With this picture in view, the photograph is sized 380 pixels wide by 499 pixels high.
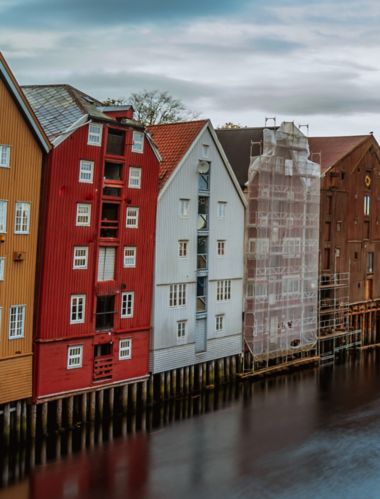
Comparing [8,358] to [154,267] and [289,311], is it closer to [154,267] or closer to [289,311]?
[154,267]

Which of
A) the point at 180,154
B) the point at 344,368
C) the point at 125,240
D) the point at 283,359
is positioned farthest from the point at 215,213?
the point at 344,368

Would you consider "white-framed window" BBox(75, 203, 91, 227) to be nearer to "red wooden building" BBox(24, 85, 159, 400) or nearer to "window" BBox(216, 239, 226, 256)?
"red wooden building" BBox(24, 85, 159, 400)

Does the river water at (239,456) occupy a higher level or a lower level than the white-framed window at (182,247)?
lower

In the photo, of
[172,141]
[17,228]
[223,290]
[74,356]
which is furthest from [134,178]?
[223,290]

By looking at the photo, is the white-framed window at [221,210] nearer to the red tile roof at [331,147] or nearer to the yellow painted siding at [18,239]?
the yellow painted siding at [18,239]

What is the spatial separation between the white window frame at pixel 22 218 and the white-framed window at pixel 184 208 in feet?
34.0

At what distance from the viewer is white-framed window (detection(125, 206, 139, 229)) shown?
1462 inches

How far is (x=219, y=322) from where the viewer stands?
44406 mm

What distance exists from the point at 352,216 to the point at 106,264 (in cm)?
2985

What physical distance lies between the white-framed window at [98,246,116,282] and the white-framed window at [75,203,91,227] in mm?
1610

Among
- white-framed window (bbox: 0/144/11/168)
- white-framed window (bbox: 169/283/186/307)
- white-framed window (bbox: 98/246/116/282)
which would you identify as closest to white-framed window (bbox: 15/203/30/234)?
white-framed window (bbox: 0/144/11/168)

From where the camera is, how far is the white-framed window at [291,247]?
49969 millimetres

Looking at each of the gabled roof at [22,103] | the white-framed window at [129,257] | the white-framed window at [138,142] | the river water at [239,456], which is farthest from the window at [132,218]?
the river water at [239,456]

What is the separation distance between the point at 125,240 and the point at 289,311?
17.2 meters
